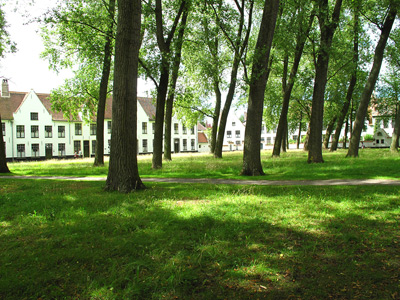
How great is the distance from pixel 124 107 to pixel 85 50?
9467mm

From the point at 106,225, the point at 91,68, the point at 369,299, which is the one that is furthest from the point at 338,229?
the point at 91,68

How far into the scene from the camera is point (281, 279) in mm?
3408

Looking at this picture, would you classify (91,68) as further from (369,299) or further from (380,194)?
(369,299)

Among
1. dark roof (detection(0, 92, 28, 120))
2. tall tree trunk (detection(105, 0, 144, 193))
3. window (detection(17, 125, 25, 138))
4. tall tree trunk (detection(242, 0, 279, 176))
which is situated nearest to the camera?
tall tree trunk (detection(105, 0, 144, 193))

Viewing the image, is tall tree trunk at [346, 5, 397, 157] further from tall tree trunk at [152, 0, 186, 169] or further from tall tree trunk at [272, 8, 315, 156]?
tall tree trunk at [152, 0, 186, 169]

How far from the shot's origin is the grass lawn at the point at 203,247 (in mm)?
3258

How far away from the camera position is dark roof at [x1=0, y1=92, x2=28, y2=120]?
4768 cm

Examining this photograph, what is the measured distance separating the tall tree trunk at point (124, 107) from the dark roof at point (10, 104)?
4889 centimetres

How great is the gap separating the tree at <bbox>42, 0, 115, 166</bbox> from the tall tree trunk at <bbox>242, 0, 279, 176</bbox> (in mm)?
7472

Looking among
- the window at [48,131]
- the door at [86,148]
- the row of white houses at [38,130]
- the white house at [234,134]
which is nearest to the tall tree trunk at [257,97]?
the row of white houses at [38,130]

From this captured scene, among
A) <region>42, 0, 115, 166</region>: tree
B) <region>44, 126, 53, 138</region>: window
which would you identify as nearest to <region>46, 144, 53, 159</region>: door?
<region>44, 126, 53, 138</region>: window

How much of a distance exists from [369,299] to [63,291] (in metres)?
3.33

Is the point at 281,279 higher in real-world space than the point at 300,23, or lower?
lower

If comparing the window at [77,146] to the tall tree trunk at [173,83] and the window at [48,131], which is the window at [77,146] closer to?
the window at [48,131]
